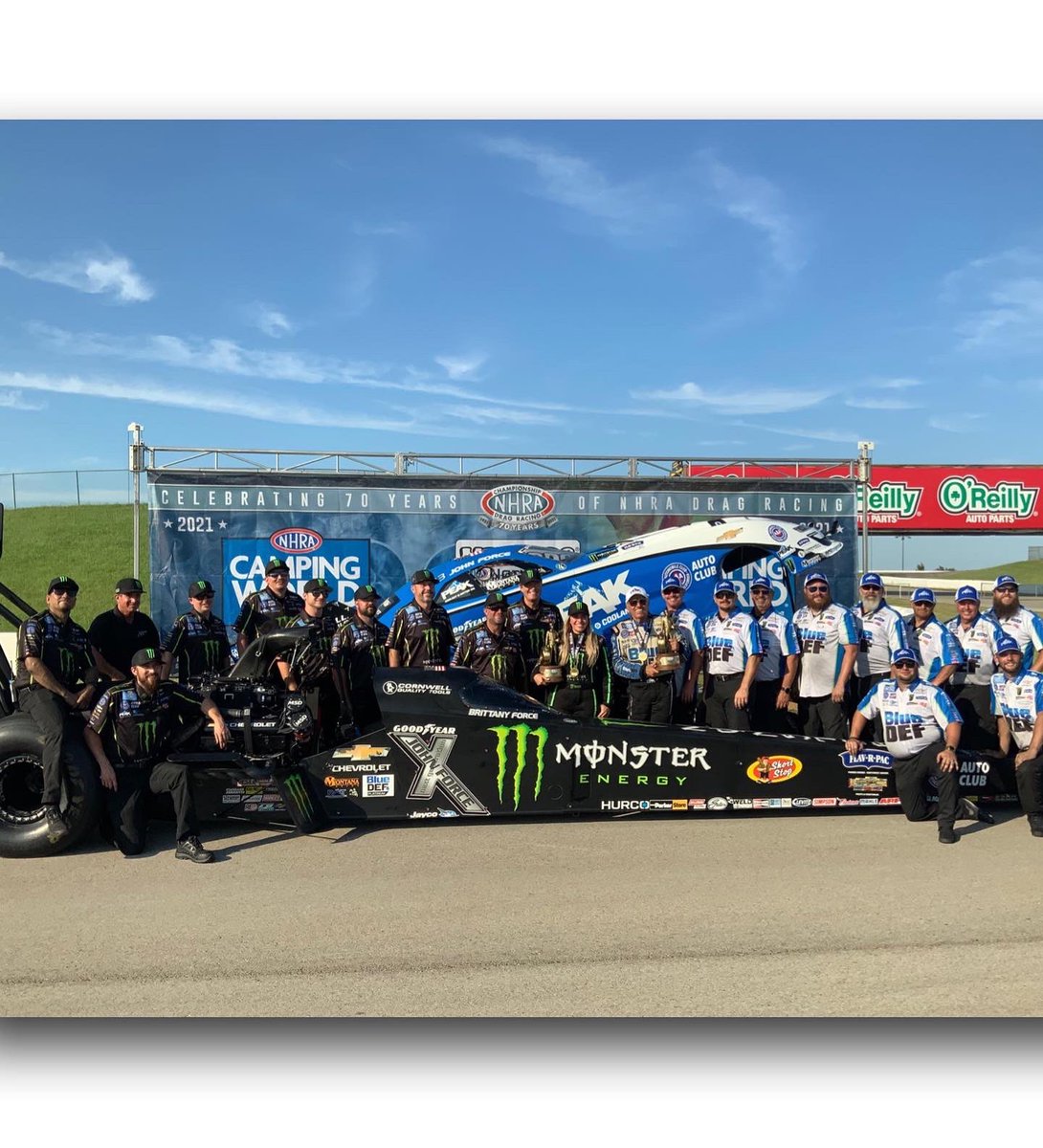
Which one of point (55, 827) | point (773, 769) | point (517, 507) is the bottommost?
point (55, 827)

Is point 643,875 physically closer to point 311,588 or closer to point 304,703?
point 304,703

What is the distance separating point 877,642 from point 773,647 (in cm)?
79

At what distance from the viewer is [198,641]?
304 inches

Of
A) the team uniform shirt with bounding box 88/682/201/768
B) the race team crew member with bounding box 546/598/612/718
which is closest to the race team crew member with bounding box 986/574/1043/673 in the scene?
the race team crew member with bounding box 546/598/612/718

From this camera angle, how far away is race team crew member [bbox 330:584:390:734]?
6957 mm

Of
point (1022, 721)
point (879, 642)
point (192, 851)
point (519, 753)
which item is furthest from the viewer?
point (879, 642)

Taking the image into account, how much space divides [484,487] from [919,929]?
7200mm

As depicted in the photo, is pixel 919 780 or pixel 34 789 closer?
pixel 34 789

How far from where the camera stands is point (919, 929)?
416 centimetres

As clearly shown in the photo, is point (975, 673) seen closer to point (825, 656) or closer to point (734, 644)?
point (825, 656)

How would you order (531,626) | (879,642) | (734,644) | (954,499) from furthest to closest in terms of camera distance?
(954,499) → (531,626) → (879,642) → (734,644)

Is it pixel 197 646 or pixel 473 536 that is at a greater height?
pixel 473 536

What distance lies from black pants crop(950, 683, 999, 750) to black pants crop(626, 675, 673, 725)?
2.14 m

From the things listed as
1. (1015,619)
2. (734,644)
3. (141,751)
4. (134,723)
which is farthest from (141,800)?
(1015,619)
